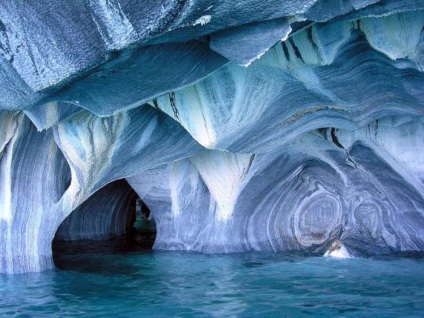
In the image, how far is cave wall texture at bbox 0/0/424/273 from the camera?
171 inches

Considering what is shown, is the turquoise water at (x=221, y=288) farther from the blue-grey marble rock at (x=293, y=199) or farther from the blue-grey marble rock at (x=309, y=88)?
the blue-grey marble rock at (x=309, y=88)

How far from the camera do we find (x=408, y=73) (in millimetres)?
6309

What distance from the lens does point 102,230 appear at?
12.8m

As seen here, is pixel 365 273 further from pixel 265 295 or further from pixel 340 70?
pixel 340 70

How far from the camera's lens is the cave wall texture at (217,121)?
435 centimetres

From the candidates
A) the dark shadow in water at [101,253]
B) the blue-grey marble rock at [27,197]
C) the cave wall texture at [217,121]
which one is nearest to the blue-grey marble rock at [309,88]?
the cave wall texture at [217,121]

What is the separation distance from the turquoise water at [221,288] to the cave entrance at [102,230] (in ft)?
4.60

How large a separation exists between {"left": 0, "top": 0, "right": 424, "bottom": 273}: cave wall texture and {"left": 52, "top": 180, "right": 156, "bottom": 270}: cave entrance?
64mm

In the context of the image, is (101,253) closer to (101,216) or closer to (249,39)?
(101,216)

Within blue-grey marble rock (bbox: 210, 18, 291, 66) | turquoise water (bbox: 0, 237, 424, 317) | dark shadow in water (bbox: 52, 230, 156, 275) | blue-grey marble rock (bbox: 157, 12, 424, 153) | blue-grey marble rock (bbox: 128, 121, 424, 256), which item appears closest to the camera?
blue-grey marble rock (bbox: 210, 18, 291, 66)

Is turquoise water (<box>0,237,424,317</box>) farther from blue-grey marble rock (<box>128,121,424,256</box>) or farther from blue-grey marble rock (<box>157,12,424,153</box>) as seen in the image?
blue-grey marble rock (<box>157,12,424,153</box>)

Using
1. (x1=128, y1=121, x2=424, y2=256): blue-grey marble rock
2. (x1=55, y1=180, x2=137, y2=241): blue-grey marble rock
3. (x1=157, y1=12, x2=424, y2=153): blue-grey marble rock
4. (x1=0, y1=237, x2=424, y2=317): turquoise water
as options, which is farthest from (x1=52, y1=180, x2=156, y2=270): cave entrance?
(x1=157, y1=12, x2=424, y2=153): blue-grey marble rock

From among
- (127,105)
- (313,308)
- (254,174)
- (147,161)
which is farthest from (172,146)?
(313,308)

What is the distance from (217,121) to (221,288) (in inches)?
74.6
